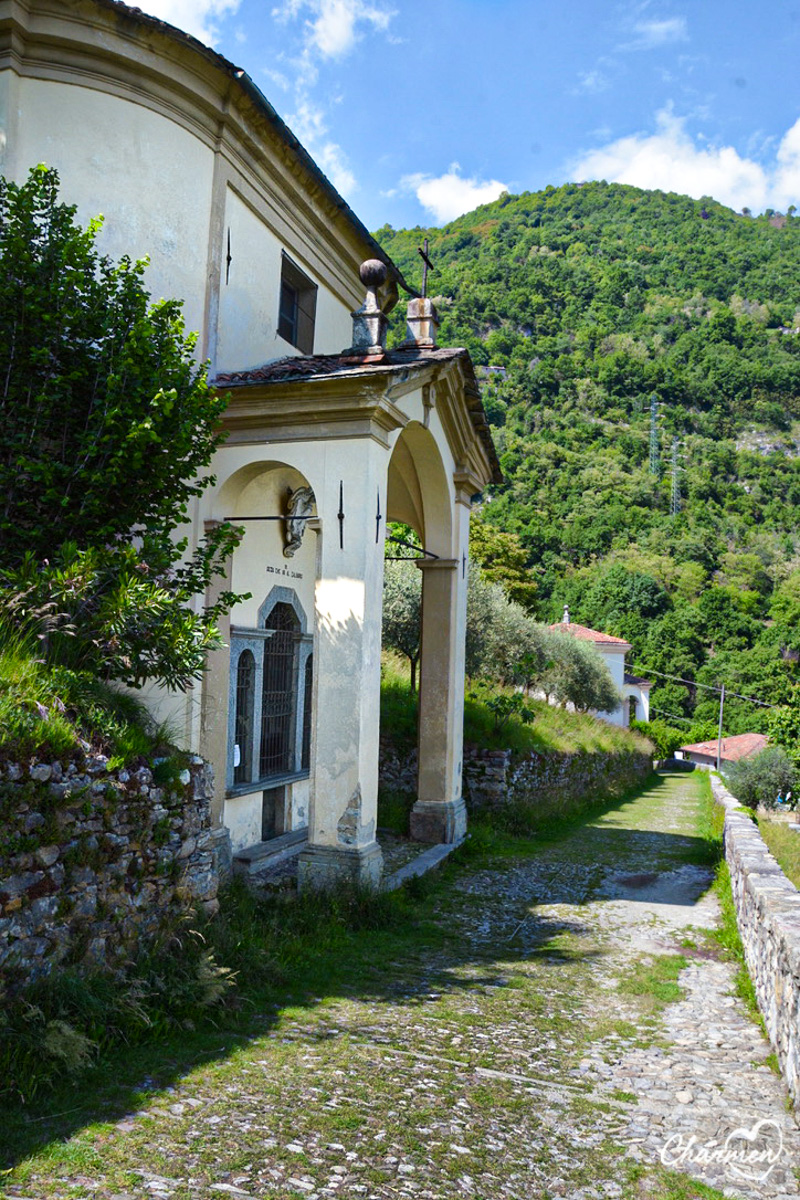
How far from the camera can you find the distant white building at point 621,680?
155ft

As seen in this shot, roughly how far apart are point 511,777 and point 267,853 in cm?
614

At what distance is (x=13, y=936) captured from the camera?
13.1 ft

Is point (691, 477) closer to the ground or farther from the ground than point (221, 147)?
farther from the ground

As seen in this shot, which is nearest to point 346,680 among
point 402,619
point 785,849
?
point 785,849

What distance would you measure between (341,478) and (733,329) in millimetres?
112997

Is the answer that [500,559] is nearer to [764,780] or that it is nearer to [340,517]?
[764,780]

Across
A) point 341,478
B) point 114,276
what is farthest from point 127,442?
point 341,478

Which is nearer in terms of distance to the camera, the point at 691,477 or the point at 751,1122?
the point at 751,1122

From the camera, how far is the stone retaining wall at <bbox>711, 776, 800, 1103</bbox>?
450cm

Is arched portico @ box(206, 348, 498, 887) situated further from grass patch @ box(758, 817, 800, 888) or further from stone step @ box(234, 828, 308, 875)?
grass patch @ box(758, 817, 800, 888)

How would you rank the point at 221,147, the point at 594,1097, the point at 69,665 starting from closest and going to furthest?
the point at 594,1097 → the point at 69,665 → the point at 221,147

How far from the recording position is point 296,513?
10.4 meters

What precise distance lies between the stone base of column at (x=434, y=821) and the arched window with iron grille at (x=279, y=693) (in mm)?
1816

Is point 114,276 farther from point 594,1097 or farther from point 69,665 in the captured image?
point 594,1097
